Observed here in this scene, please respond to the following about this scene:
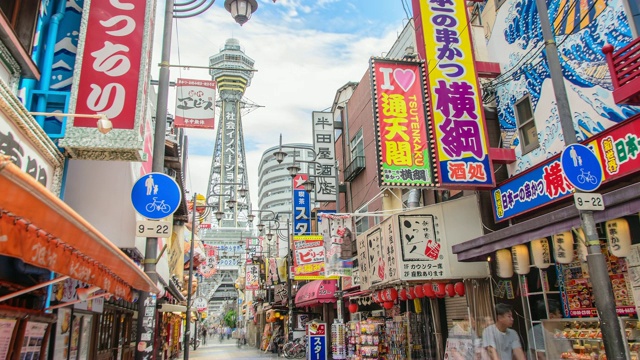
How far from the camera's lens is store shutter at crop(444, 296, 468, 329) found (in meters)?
14.2

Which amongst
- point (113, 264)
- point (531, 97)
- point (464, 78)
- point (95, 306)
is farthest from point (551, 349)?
point (95, 306)

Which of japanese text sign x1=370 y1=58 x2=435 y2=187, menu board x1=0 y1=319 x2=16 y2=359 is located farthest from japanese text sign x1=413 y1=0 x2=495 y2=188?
menu board x1=0 y1=319 x2=16 y2=359

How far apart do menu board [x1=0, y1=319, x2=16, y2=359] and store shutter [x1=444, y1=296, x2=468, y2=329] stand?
11.7 metres

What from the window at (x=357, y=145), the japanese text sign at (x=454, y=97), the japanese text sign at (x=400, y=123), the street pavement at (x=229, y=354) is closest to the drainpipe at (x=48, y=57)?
A: the japanese text sign at (x=400, y=123)

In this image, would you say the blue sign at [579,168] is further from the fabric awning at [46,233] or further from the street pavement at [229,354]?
the street pavement at [229,354]

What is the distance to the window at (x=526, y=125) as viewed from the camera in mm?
11680

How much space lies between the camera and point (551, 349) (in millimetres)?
10547

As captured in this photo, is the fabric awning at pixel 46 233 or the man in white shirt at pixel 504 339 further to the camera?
the man in white shirt at pixel 504 339

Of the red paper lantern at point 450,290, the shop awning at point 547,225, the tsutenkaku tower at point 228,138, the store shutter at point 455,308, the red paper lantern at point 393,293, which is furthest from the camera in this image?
the tsutenkaku tower at point 228,138

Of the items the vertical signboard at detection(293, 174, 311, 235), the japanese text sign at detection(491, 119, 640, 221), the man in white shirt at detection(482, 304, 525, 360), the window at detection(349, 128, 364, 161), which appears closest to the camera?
the japanese text sign at detection(491, 119, 640, 221)

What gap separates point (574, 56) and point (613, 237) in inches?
176

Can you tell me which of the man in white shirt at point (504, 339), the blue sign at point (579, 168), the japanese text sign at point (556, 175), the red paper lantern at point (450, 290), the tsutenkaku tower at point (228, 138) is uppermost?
the tsutenkaku tower at point (228, 138)

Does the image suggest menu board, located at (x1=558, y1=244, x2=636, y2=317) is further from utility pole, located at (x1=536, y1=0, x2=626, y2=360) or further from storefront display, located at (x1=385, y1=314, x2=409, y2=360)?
storefront display, located at (x1=385, y1=314, x2=409, y2=360)

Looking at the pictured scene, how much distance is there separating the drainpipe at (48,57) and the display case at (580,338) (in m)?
11.1
